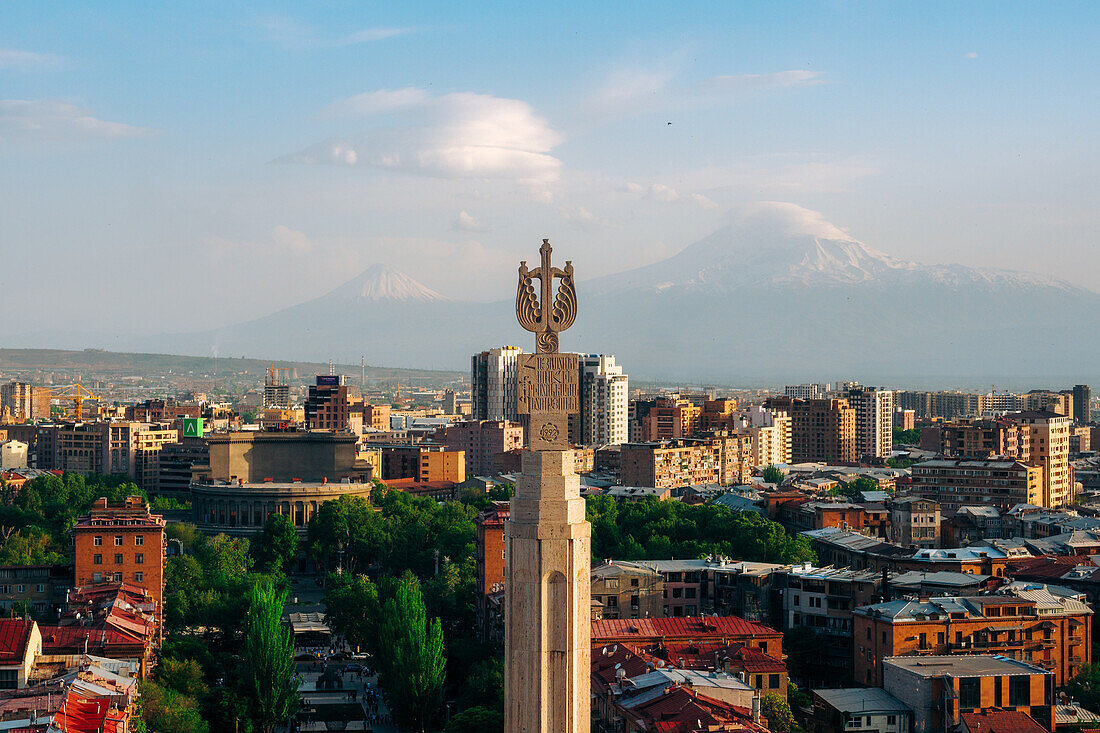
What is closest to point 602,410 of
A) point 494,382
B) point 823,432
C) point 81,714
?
point 494,382

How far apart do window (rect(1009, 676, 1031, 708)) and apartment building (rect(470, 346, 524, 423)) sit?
122747 millimetres

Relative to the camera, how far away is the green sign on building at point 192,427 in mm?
128625

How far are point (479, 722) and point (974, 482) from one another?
5927cm

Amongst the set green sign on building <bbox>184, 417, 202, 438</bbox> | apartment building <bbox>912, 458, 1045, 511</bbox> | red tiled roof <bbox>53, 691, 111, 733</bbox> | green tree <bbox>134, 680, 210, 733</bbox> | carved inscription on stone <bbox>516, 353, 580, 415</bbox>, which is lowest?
green tree <bbox>134, 680, 210, 733</bbox>

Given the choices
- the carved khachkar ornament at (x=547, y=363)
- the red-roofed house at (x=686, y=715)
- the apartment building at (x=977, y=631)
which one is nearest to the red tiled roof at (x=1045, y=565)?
the apartment building at (x=977, y=631)

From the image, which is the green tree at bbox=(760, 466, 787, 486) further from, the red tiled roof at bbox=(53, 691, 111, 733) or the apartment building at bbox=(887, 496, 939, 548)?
the red tiled roof at bbox=(53, 691, 111, 733)

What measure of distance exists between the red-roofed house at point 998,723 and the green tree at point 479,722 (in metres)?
12.4

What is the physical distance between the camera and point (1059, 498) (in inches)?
4031

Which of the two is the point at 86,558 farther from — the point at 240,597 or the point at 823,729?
the point at 823,729

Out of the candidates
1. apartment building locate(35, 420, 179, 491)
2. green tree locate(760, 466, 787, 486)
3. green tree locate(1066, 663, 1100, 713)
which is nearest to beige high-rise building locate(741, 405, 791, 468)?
green tree locate(760, 466, 787, 486)

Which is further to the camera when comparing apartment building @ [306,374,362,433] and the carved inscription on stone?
apartment building @ [306,374,362,433]

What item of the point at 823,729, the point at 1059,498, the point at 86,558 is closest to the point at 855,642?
the point at 823,729

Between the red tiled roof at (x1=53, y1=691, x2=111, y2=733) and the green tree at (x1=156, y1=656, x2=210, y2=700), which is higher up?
the red tiled roof at (x1=53, y1=691, x2=111, y2=733)

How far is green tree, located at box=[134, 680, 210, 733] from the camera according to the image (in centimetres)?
3869
